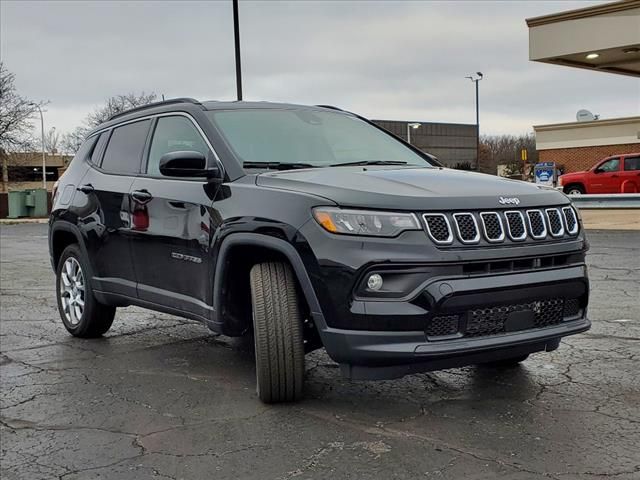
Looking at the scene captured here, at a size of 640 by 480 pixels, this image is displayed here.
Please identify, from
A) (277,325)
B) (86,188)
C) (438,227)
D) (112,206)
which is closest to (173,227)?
(112,206)

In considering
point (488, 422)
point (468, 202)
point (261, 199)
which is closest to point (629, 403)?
point (488, 422)

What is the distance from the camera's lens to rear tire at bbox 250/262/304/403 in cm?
394

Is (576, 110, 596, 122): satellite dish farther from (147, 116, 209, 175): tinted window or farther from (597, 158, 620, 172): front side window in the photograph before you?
(147, 116, 209, 175): tinted window

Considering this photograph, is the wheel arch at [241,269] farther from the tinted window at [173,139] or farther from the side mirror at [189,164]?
the tinted window at [173,139]

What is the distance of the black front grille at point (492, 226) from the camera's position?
371cm

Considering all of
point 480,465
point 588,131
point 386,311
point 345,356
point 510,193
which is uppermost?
point 588,131

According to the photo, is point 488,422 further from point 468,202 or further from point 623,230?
point 623,230

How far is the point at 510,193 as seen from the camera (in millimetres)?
3957

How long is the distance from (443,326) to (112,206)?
3065 millimetres

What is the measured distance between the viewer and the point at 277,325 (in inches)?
155

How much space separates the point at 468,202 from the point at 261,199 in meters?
1.18

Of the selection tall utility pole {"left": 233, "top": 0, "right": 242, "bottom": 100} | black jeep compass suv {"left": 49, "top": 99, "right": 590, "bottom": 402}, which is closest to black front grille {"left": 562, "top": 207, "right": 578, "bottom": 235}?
black jeep compass suv {"left": 49, "top": 99, "right": 590, "bottom": 402}

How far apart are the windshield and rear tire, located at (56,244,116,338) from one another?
200 cm

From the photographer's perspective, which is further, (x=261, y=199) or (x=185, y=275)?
(x=185, y=275)
